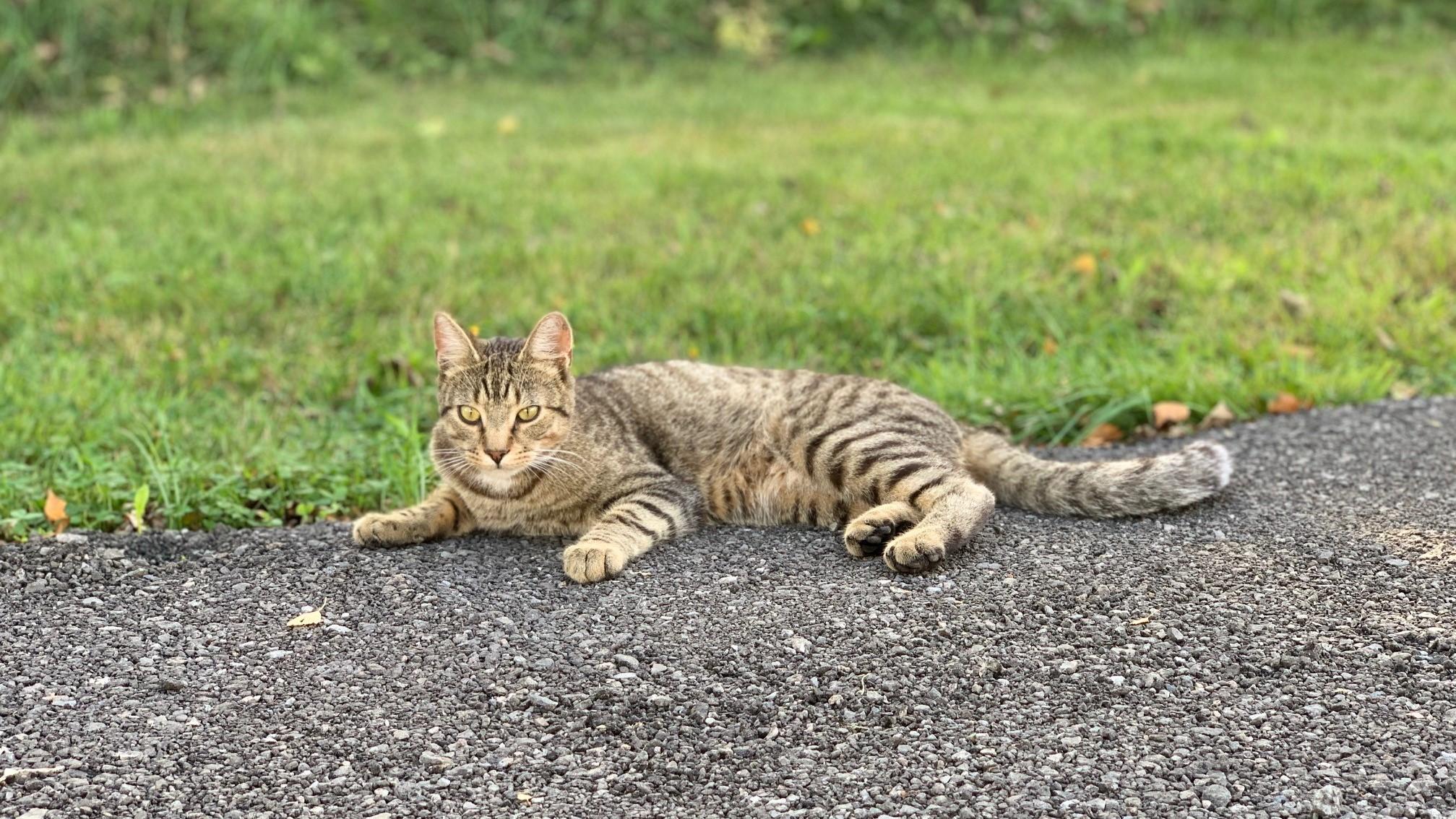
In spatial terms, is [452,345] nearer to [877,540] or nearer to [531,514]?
[531,514]

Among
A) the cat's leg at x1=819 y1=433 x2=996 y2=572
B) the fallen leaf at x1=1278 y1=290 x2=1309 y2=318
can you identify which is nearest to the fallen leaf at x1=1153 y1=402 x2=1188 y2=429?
the fallen leaf at x1=1278 y1=290 x2=1309 y2=318

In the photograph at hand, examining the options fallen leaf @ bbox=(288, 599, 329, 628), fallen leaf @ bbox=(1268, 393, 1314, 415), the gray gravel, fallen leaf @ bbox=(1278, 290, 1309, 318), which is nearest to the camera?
the gray gravel

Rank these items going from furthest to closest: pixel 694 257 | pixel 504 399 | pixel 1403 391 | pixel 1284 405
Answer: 1. pixel 694 257
2. pixel 1403 391
3. pixel 1284 405
4. pixel 504 399

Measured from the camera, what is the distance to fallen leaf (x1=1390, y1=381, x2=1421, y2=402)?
6.34 m

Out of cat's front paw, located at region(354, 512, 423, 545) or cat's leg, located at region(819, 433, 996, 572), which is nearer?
cat's leg, located at region(819, 433, 996, 572)

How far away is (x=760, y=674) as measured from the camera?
3.83m

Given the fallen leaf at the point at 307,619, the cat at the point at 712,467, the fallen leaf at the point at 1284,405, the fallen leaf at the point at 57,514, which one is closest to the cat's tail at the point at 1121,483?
the cat at the point at 712,467

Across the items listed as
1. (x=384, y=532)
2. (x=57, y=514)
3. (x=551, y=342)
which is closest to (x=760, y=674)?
(x=551, y=342)

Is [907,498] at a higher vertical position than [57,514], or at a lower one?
higher

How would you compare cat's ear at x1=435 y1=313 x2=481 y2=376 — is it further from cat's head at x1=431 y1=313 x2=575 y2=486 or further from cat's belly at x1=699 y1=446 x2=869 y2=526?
cat's belly at x1=699 y1=446 x2=869 y2=526

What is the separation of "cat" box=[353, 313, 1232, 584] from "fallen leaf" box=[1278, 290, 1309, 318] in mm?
2476

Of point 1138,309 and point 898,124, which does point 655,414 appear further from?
point 898,124

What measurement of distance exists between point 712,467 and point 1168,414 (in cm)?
217

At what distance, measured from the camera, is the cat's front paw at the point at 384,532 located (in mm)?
4797
